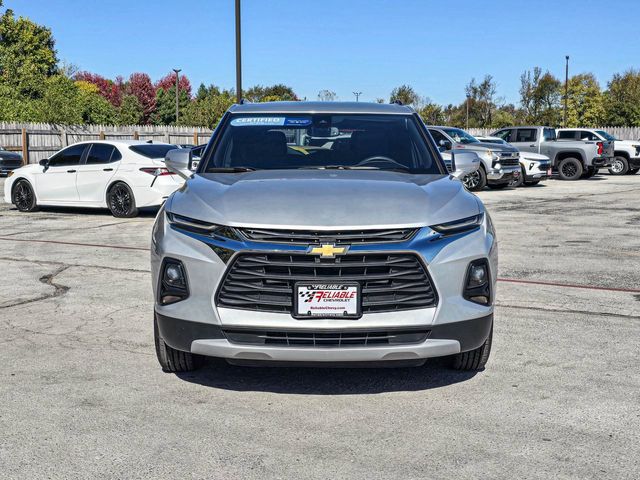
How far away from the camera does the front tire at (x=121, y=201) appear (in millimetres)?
14828

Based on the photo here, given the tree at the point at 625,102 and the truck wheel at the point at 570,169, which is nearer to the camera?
the truck wheel at the point at 570,169

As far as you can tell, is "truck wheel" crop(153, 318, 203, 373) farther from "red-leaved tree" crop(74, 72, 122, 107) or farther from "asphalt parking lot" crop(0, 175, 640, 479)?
"red-leaved tree" crop(74, 72, 122, 107)

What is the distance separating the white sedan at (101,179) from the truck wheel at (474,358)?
10.1 metres

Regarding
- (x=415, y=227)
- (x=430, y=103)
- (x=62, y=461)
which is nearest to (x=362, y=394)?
(x=415, y=227)

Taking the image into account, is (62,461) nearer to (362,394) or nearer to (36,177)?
(362,394)

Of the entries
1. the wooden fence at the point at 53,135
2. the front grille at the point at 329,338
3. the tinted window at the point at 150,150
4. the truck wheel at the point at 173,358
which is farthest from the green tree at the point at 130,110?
the front grille at the point at 329,338

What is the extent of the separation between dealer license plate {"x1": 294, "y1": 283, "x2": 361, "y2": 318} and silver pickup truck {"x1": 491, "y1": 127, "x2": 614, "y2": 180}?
2449cm

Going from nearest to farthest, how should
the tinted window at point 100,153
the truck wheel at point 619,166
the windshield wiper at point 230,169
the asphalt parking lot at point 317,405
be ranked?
the asphalt parking lot at point 317,405 → the windshield wiper at point 230,169 → the tinted window at point 100,153 → the truck wheel at point 619,166

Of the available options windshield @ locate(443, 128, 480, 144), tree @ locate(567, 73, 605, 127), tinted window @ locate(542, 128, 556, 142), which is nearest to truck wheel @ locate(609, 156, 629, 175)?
tinted window @ locate(542, 128, 556, 142)

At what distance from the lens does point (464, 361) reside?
494 cm

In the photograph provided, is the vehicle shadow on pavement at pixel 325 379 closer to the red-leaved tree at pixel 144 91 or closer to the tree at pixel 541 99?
the tree at pixel 541 99

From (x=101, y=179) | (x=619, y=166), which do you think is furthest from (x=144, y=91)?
(x=101, y=179)

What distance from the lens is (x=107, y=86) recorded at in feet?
369

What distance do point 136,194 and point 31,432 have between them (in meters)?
11.0
